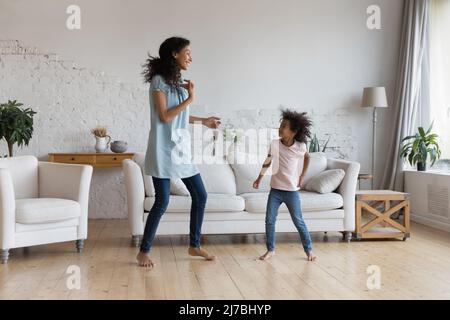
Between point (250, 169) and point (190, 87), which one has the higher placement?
point (190, 87)

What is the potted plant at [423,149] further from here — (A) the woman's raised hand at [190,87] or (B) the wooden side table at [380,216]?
(A) the woman's raised hand at [190,87]

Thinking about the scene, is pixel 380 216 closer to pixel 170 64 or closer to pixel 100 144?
pixel 170 64

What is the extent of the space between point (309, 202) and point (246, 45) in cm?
258

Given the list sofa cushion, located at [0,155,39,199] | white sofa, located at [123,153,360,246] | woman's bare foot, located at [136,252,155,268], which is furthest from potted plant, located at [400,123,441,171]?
sofa cushion, located at [0,155,39,199]

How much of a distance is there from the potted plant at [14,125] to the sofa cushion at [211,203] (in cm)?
185

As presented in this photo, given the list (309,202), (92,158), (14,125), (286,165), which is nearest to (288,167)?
(286,165)

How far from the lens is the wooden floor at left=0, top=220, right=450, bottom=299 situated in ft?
11.4

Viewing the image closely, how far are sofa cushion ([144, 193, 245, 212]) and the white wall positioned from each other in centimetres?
205

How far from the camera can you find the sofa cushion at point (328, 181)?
5219mm

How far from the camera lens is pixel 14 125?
237 inches

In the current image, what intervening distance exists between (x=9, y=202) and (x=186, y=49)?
1700mm

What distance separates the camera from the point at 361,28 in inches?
283
